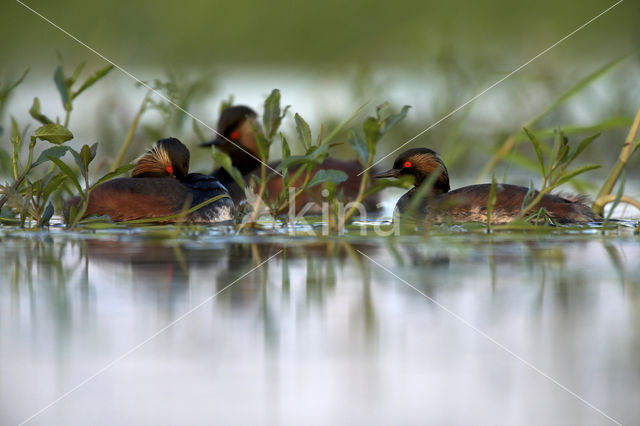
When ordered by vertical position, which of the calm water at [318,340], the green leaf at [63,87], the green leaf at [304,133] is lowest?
the calm water at [318,340]

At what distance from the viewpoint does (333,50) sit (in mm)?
8594

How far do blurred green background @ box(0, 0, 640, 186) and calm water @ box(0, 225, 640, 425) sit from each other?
4.36 m

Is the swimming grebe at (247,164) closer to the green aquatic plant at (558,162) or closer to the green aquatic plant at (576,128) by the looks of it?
the green aquatic plant at (576,128)

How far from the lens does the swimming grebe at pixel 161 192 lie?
465 cm

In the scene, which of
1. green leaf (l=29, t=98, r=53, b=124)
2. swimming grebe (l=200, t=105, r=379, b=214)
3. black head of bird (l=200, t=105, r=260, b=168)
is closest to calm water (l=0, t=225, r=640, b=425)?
green leaf (l=29, t=98, r=53, b=124)

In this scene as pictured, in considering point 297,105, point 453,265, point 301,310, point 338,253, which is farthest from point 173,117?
point 301,310

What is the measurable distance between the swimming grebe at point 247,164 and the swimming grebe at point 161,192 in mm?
587

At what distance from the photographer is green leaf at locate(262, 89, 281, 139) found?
3879mm

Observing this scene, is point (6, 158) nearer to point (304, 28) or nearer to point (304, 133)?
point (304, 133)

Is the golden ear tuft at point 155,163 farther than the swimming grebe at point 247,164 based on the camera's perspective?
No

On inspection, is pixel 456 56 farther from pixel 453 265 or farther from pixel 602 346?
pixel 602 346

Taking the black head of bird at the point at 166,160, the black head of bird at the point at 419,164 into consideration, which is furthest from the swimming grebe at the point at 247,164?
the black head of bird at the point at 166,160

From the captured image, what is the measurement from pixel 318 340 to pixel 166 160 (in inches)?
139

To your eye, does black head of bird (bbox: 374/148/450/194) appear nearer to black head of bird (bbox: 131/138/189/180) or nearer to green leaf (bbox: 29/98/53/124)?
black head of bird (bbox: 131/138/189/180)
